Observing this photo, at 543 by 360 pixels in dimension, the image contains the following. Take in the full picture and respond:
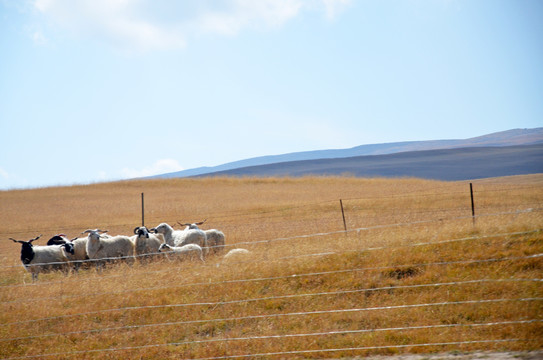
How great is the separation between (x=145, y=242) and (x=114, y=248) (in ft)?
2.93

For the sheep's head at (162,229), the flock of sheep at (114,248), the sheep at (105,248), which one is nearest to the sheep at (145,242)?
the flock of sheep at (114,248)

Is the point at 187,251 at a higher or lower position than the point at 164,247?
lower

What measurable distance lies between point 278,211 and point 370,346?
67.7ft

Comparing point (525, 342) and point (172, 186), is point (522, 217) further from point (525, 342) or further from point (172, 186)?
point (172, 186)

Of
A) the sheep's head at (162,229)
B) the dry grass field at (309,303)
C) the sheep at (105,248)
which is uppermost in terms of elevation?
the sheep's head at (162,229)

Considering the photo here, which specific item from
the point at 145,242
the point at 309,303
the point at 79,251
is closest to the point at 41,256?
the point at 79,251

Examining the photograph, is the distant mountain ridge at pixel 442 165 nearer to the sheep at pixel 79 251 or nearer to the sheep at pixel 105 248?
the sheep at pixel 79 251

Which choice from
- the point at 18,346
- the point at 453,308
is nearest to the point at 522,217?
the point at 453,308

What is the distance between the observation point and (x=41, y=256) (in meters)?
14.6

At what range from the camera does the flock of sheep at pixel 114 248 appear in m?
14.0

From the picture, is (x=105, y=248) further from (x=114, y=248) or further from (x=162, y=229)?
(x=162, y=229)

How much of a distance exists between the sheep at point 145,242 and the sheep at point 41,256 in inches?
71.5

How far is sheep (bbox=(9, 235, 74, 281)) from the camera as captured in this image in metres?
14.2

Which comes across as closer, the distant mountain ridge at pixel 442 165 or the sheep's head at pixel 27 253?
the sheep's head at pixel 27 253
